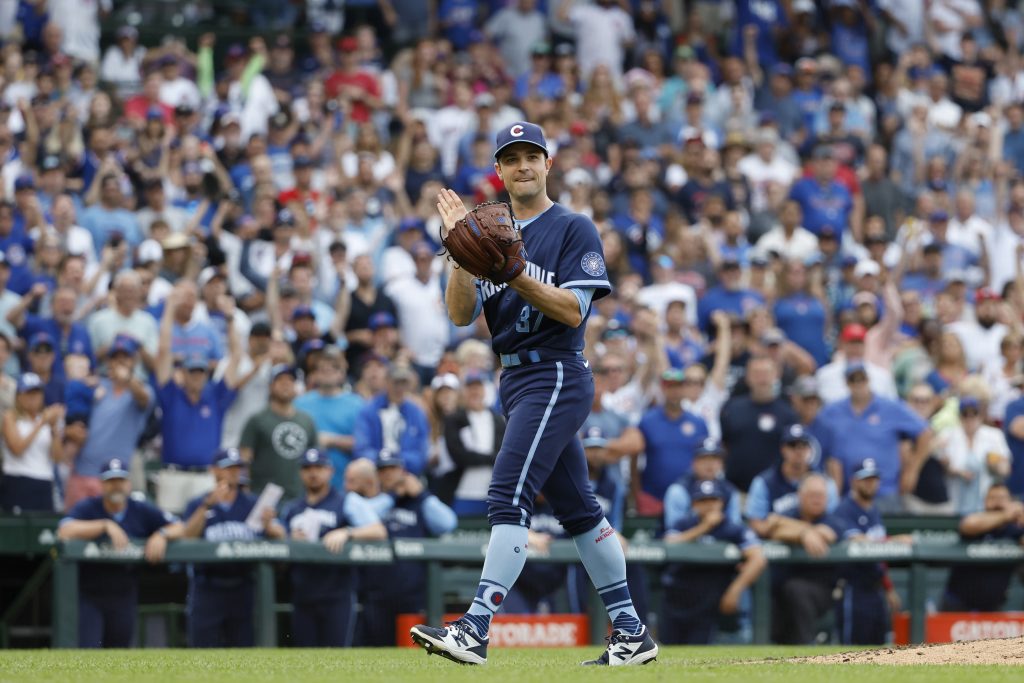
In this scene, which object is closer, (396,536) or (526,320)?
(526,320)

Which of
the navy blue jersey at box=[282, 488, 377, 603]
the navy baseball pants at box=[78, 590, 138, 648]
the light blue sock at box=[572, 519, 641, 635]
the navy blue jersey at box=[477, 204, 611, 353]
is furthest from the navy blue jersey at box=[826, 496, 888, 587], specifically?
the navy blue jersey at box=[477, 204, 611, 353]

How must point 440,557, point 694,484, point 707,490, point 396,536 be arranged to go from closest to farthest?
point 440,557 → point 396,536 → point 707,490 → point 694,484

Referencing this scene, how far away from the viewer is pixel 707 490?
1117 centimetres

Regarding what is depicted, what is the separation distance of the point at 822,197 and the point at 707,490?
6.60 meters

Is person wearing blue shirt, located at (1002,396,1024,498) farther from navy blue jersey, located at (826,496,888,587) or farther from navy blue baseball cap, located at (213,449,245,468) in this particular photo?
navy blue baseball cap, located at (213,449,245,468)

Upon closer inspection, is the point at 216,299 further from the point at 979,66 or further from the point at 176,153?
the point at 979,66

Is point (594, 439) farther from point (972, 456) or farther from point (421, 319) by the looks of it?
point (972, 456)

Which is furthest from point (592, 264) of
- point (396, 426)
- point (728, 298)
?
point (728, 298)

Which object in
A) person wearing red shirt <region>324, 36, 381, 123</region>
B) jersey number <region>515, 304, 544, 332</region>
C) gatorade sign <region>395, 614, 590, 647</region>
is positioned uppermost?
person wearing red shirt <region>324, 36, 381, 123</region>

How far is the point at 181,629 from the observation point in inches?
470

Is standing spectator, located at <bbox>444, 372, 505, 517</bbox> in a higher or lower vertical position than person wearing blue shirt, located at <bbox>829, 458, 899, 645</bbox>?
higher

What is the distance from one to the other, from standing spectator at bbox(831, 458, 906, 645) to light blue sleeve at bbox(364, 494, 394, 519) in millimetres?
3032

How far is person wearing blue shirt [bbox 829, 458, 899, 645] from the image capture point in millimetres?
11055

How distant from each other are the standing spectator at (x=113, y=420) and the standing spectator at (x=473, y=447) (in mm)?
2190
